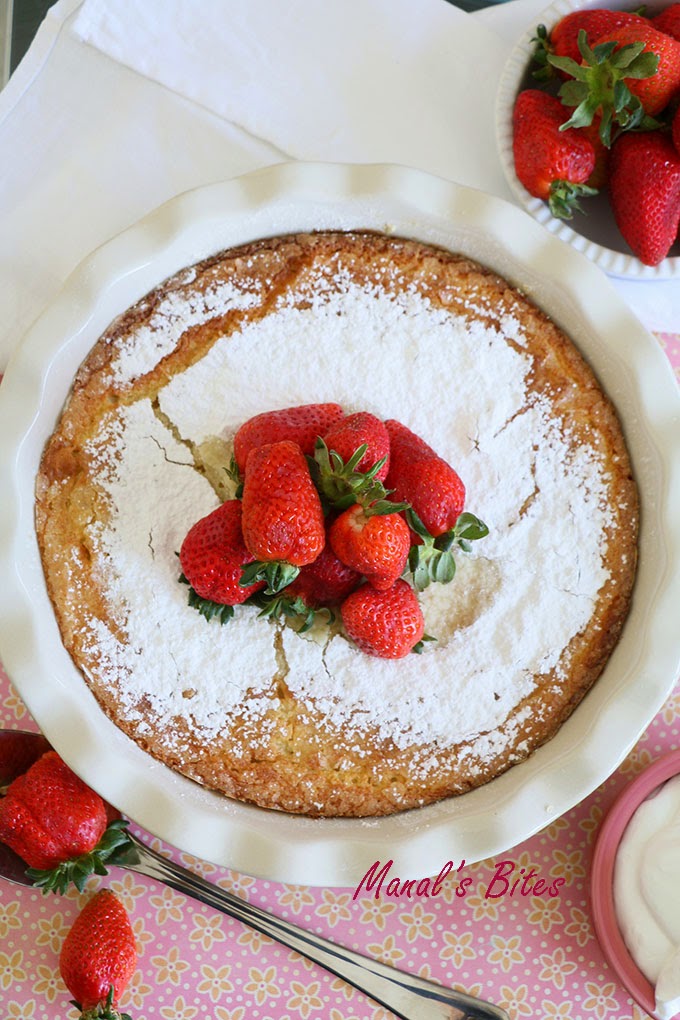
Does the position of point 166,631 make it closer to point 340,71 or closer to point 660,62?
point 340,71

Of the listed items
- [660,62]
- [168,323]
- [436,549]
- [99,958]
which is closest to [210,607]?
[436,549]

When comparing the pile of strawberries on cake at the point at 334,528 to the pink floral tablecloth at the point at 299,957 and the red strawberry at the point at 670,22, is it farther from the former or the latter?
the red strawberry at the point at 670,22

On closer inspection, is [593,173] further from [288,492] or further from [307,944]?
[307,944]

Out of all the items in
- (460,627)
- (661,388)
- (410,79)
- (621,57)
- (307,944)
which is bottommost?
(307,944)

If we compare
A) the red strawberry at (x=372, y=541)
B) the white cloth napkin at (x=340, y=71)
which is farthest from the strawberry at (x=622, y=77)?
the red strawberry at (x=372, y=541)

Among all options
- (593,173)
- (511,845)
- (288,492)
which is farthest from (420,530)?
(593,173)

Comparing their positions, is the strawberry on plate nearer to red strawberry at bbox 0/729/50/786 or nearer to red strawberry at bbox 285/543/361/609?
red strawberry at bbox 285/543/361/609
